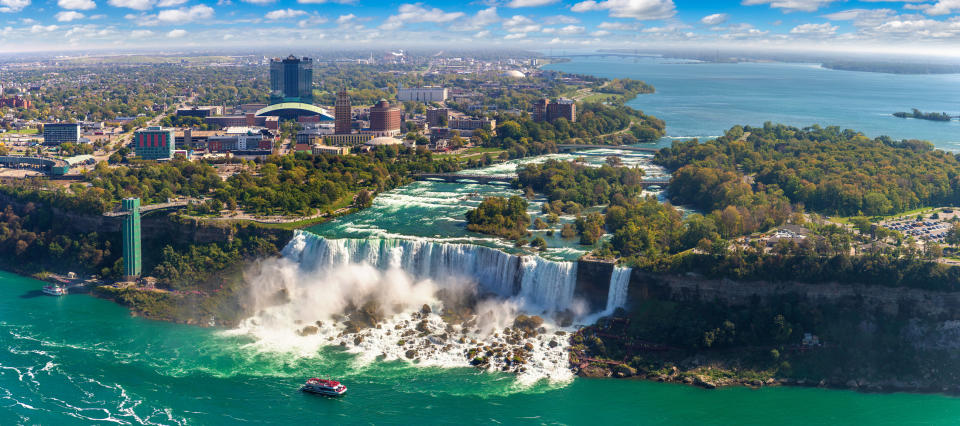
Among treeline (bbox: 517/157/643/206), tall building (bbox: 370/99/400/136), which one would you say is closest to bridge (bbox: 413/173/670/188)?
treeline (bbox: 517/157/643/206)

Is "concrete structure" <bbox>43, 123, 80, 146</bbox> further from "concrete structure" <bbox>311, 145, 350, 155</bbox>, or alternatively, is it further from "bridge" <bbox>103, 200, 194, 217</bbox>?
"bridge" <bbox>103, 200, 194, 217</bbox>

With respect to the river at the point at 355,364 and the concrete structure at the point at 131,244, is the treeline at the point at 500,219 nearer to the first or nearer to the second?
the river at the point at 355,364

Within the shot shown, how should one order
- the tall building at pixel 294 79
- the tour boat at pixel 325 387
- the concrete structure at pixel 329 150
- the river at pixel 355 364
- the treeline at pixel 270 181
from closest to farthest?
the river at pixel 355 364, the tour boat at pixel 325 387, the treeline at pixel 270 181, the concrete structure at pixel 329 150, the tall building at pixel 294 79

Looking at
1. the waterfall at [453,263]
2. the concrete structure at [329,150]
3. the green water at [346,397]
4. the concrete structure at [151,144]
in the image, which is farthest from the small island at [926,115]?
the concrete structure at [151,144]

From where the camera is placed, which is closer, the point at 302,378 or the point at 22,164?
the point at 302,378

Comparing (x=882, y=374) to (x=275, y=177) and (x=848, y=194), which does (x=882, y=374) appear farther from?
(x=275, y=177)

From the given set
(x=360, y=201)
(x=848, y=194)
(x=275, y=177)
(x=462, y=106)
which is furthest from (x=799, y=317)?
(x=462, y=106)

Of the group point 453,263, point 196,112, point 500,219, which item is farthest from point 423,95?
point 453,263
